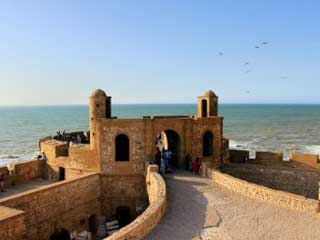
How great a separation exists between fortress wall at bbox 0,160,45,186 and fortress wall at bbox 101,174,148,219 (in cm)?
563

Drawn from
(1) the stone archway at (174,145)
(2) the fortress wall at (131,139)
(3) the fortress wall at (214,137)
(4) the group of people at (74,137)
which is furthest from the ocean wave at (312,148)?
(2) the fortress wall at (131,139)

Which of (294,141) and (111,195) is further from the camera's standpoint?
(294,141)

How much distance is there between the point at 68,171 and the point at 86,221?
11.7 feet

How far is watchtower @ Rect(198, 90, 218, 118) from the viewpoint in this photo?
2159 cm

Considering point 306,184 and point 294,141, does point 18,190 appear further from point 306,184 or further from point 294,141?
point 294,141

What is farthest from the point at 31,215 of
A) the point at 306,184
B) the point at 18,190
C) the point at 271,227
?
the point at 306,184

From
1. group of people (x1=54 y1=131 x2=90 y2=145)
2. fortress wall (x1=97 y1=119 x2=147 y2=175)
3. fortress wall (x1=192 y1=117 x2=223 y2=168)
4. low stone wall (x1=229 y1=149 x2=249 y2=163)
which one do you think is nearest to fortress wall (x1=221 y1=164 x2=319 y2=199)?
fortress wall (x1=192 y1=117 x2=223 y2=168)

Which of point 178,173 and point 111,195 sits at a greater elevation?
point 178,173

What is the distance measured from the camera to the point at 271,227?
10.8 meters

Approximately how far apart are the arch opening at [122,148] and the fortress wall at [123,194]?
4.75 ft

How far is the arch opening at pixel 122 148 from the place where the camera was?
774 inches

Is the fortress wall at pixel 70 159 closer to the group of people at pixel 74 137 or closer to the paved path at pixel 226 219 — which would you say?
the group of people at pixel 74 137

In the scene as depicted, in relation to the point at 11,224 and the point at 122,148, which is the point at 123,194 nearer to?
the point at 122,148

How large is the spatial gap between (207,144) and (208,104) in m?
2.56
